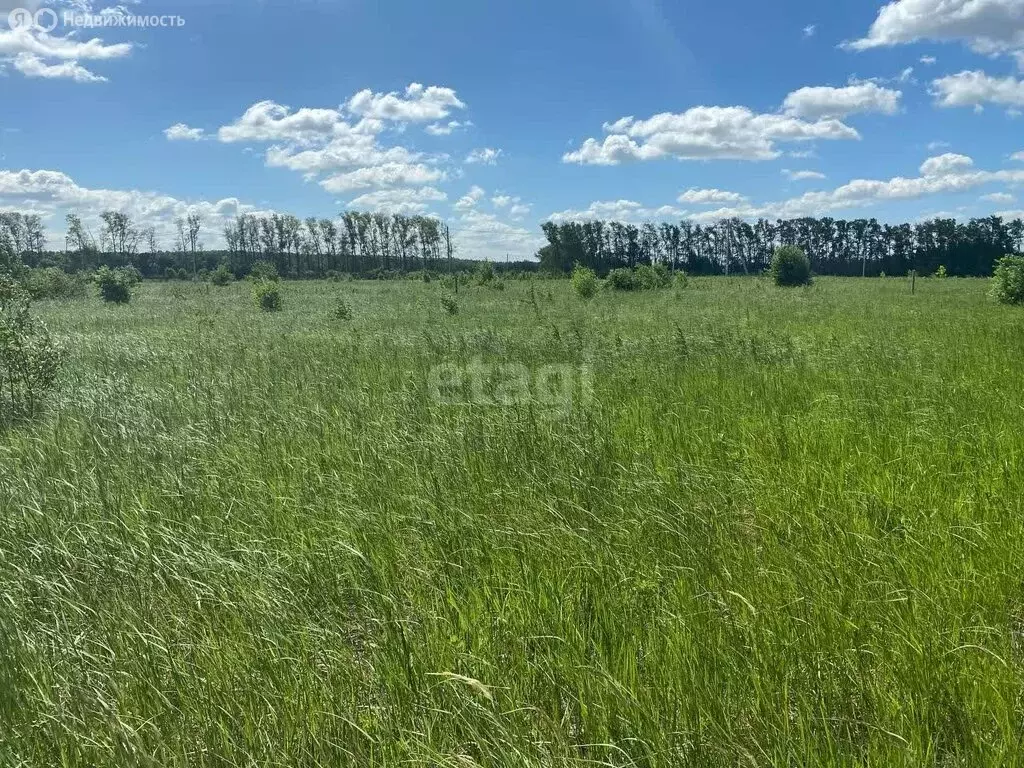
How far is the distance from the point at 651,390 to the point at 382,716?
16.5 feet

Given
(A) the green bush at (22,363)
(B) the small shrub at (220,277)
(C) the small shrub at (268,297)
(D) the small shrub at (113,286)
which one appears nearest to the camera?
(A) the green bush at (22,363)

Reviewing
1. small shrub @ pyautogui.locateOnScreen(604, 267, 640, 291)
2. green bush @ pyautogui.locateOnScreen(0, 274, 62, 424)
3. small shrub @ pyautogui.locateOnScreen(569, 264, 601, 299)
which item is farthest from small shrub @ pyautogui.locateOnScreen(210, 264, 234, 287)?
green bush @ pyautogui.locateOnScreen(0, 274, 62, 424)

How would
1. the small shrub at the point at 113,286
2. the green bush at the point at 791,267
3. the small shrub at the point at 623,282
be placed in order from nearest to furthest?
the small shrub at the point at 113,286
the small shrub at the point at 623,282
the green bush at the point at 791,267

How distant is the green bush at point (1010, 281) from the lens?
1620 cm

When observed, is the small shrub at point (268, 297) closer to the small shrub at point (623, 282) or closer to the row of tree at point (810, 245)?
the small shrub at point (623, 282)

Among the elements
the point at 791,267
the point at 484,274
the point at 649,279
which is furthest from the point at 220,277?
the point at 791,267

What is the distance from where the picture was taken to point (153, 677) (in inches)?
83.6

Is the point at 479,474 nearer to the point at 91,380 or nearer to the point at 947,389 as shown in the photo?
the point at 947,389

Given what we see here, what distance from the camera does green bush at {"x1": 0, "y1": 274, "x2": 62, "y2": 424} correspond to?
656 centimetres

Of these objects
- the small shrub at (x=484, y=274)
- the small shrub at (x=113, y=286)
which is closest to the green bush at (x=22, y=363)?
the small shrub at (x=113, y=286)

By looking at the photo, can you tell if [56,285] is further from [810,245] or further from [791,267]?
[810,245]

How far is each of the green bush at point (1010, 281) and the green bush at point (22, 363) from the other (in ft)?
71.9

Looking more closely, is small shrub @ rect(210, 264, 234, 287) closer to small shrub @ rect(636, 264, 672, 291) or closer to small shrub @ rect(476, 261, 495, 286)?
small shrub @ rect(476, 261, 495, 286)

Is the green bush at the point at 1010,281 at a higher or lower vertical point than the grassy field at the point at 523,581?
higher
